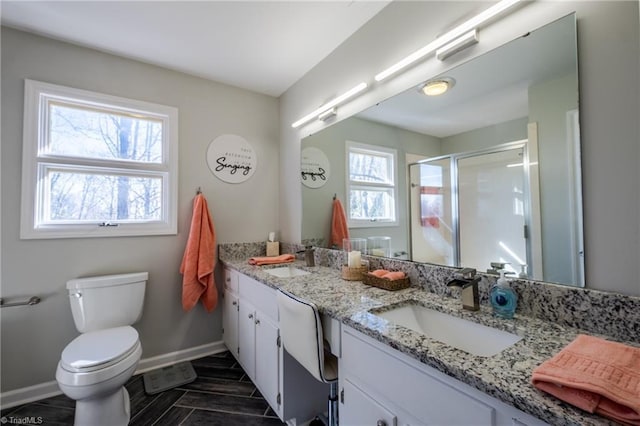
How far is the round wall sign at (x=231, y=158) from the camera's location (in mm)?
2473

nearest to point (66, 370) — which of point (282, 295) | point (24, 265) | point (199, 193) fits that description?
point (24, 265)

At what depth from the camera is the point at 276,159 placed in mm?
2824

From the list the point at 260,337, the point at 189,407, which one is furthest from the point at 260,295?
the point at 189,407

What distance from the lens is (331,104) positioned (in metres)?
2.02

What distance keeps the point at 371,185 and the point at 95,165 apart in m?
2.08

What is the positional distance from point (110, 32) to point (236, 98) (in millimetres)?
998

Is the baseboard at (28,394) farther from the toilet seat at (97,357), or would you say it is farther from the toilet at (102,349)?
the toilet seat at (97,357)

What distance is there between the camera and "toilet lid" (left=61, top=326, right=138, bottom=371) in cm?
141

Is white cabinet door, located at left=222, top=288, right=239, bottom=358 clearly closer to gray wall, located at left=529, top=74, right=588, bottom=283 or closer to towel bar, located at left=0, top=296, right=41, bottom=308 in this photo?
towel bar, located at left=0, top=296, right=41, bottom=308

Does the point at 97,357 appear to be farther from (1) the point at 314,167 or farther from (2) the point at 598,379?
(2) the point at 598,379

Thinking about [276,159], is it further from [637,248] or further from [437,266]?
[637,248]

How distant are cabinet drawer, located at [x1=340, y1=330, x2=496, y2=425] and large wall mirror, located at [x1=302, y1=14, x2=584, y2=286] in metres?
0.62

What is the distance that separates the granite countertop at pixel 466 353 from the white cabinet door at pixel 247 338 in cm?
53

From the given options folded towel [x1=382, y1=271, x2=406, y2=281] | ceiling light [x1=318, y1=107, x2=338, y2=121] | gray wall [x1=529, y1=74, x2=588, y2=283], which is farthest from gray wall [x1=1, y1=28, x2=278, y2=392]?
gray wall [x1=529, y1=74, x2=588, y2=283]
